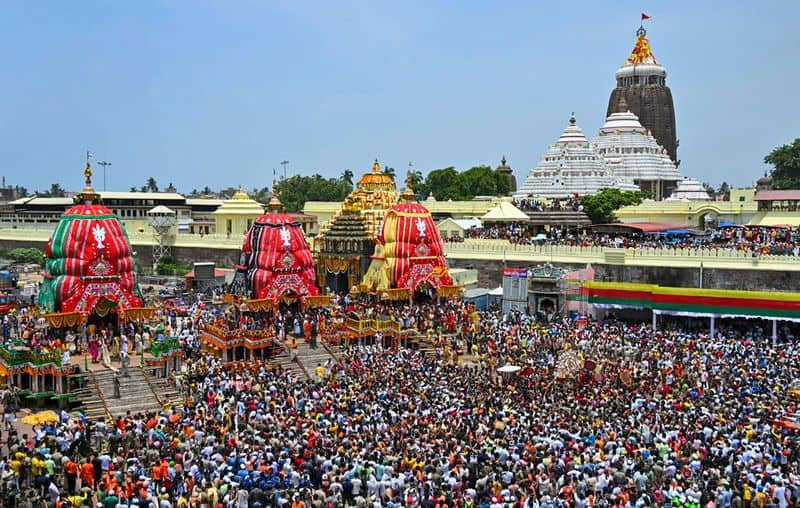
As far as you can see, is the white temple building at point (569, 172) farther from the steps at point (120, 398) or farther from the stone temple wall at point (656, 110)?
the steps at point (120, 398)

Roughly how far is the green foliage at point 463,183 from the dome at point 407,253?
131ft

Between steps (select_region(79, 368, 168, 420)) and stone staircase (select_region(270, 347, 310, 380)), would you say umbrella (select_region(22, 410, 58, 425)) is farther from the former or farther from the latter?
stone staircase (select_region(270, 347, 310, 380))

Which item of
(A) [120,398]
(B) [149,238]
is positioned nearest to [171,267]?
(B) [149,238]

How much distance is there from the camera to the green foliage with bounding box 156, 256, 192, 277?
51062 mm

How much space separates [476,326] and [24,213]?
5060cm

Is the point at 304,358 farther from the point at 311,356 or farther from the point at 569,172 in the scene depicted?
the point at 569,172

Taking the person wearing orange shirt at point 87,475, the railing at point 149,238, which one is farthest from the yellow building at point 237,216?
the person wearing orange shirt at point 87,475

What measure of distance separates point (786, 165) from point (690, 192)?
18.3 metres

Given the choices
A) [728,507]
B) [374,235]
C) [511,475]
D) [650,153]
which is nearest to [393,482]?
[511,475]

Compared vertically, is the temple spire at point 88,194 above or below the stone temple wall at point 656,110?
below

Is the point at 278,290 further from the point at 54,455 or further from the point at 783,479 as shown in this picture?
the point at 783,479

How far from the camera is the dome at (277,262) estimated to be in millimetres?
29188

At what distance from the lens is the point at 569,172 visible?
57.0 metres

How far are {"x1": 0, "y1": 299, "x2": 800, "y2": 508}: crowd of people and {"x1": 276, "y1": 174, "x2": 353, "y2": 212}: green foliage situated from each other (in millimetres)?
56855
